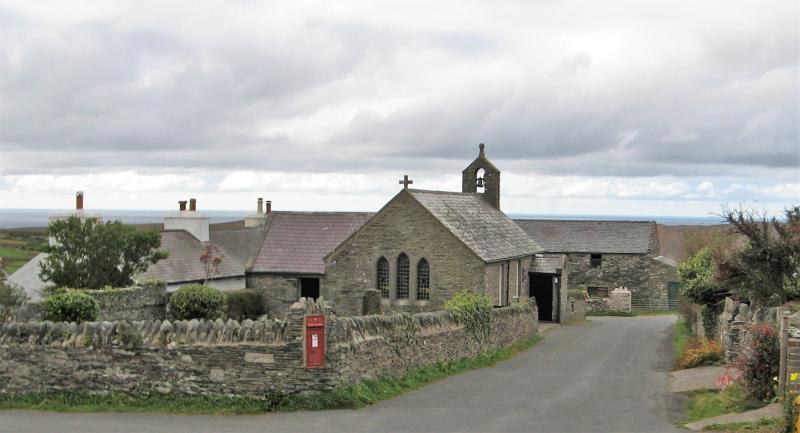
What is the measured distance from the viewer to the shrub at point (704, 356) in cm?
2561

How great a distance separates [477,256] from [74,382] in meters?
19.9

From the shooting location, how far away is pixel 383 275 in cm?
3738

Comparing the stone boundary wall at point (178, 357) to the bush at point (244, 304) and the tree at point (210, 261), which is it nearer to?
the bush at point (244, 304)

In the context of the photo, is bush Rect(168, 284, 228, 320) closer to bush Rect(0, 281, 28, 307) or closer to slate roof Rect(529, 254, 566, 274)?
bush Rect(0, 281, 28, 307)

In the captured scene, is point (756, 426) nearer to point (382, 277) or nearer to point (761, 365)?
point (761, 365)

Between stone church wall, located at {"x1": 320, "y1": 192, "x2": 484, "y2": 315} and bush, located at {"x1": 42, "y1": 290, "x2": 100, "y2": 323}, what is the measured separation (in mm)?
13608

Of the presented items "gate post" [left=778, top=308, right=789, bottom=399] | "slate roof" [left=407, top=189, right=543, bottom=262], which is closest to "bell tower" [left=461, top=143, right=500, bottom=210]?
"slate roof" [left=407, top=189, right=543, bottom=262]

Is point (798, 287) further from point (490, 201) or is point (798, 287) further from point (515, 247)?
point (490, 201)

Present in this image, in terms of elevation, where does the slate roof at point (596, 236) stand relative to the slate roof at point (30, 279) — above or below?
above

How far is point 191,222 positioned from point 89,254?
15.3 metres

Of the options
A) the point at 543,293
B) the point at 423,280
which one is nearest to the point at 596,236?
the point at 543,293

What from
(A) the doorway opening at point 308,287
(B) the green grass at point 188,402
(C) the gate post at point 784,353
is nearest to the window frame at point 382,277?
(A) the doorway opening at point 308,287

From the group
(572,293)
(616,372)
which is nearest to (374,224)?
(616,372)

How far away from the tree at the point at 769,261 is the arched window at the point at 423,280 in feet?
45.4
